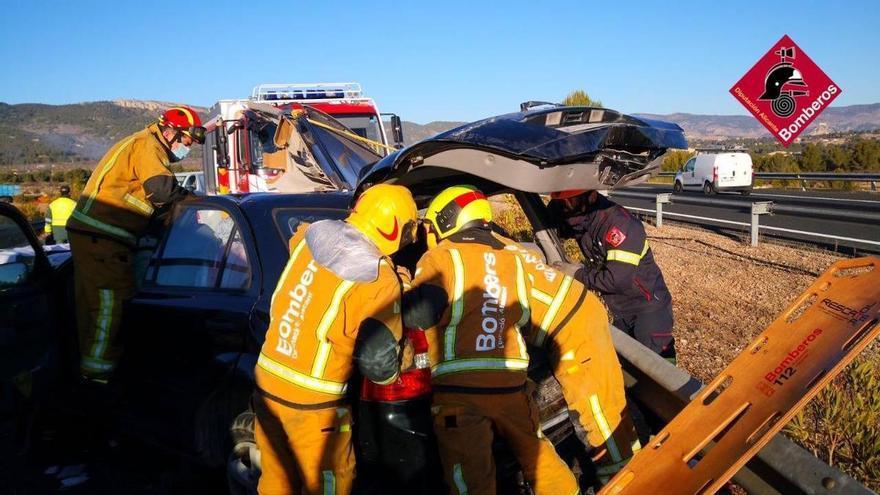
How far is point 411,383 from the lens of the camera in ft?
8.72

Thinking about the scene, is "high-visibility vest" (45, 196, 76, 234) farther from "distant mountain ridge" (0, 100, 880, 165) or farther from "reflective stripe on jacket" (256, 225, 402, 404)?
"distant mountain ridge" (0, 100, 880, 165)

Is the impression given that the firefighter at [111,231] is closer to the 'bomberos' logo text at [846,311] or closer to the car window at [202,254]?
the car window at [202,254]

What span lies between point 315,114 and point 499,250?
5.73 metres

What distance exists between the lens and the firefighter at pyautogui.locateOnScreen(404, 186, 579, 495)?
97.4 inches

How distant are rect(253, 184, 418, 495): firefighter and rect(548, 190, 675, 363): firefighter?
5.29 ft

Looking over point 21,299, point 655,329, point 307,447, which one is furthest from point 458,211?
point 21,299

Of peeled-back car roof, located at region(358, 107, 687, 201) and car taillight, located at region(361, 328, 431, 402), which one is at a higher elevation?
peeled-back car roof, located at region(358, 107, 687, 201)

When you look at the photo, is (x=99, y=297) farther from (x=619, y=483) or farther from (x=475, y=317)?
(x=619, y=483)

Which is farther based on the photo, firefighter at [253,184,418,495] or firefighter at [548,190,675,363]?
firefighter at [548,190,675,363]

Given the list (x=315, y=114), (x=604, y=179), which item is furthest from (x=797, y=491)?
(x=315, y=114)

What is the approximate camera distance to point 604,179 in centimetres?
261

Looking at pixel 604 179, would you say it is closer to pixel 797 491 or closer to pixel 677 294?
pixel 797 491

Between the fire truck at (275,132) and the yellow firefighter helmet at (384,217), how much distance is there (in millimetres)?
4129

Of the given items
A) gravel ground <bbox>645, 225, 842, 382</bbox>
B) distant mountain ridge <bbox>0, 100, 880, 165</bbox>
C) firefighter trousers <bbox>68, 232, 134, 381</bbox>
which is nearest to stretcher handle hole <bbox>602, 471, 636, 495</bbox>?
gravel ground <bbox>645, 225, 842, 382</bbox>
